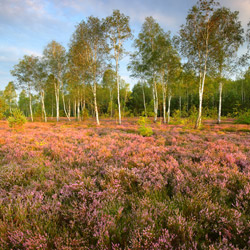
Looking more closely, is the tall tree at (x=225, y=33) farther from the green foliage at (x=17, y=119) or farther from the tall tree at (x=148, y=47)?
the green foliage at (x=17, y=119)

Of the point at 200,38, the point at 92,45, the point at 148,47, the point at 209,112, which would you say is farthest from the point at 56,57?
the point at 209,112

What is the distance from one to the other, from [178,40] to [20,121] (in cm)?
1913

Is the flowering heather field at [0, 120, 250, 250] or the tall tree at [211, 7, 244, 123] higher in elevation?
the tall tree at [211, 7, 244, 123]

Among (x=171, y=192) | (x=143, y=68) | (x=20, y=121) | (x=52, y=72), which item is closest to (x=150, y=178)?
(x=171, y=192)

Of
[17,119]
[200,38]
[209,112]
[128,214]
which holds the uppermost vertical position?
[200,38]

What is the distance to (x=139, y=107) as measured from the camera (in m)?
64.5

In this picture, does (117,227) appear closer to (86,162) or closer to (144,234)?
(144,234)

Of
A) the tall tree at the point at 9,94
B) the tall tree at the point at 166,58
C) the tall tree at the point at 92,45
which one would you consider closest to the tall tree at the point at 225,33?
the tall tree at the point at 166,58

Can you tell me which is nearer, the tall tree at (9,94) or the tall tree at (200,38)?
the tall tree at (200,38)

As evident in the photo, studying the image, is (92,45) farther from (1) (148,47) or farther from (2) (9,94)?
(2) (9,94)

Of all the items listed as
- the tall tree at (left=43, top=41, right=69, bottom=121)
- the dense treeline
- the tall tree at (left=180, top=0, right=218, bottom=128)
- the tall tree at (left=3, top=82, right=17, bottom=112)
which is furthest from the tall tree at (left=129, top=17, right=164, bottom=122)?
the tall tree at (left=3, top=82, right=17, bottom=112)

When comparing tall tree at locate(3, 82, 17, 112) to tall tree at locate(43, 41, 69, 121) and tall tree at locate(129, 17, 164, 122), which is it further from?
tall tree at locate(129, 17, 164, 122)

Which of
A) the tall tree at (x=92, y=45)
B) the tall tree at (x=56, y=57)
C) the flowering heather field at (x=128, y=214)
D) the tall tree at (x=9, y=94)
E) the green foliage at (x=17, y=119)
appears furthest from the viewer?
the tall tree at (x=9, y=94)

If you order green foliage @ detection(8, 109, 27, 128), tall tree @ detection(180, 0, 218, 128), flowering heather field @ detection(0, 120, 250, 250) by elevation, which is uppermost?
tall tree @ detection(180, 0, 218, 128)
